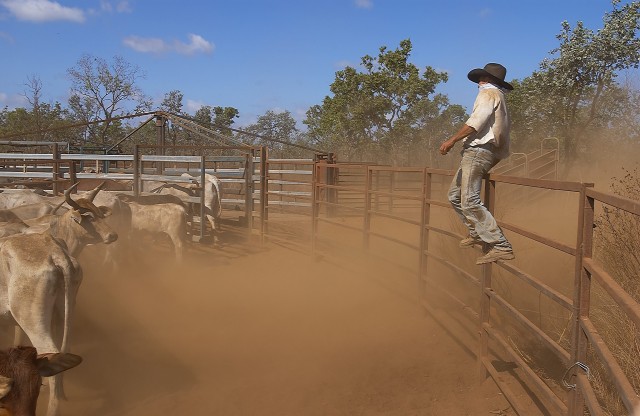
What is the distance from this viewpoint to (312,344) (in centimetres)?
627

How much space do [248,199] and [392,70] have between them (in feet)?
63.9

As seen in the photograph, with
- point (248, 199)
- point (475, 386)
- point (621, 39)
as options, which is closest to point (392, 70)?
point (621, 39)

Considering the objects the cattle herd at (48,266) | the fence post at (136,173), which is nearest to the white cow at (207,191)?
the fence post at (136,173)

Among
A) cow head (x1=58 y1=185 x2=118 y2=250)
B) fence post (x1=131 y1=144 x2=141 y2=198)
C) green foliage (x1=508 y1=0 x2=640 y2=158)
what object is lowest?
cow head (x1=58 y1=185 x2=118 y2=250)

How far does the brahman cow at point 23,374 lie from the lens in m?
2.54

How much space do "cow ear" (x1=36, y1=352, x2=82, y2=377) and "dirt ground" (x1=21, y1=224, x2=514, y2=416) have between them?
2.00 metres

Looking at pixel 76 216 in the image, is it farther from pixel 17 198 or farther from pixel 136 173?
pixel 136 173

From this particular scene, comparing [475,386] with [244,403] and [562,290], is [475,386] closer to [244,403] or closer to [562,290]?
[562,290]

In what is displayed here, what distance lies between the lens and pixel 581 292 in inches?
126

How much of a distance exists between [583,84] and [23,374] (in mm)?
22696

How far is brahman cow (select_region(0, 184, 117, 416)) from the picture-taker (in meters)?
4.68

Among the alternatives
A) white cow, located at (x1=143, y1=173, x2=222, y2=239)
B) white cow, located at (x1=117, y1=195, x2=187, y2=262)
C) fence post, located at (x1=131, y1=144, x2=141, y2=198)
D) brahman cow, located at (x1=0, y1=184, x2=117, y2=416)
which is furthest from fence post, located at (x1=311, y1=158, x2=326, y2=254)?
brahman cow, located at (x1=0, y1=184, x2=117, y2=416)

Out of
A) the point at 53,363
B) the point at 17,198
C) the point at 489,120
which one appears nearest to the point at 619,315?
the point at 489,120

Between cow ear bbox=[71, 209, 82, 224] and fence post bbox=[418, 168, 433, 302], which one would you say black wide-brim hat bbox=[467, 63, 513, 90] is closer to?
fence post bbox=[418, 168, 433, 302]
